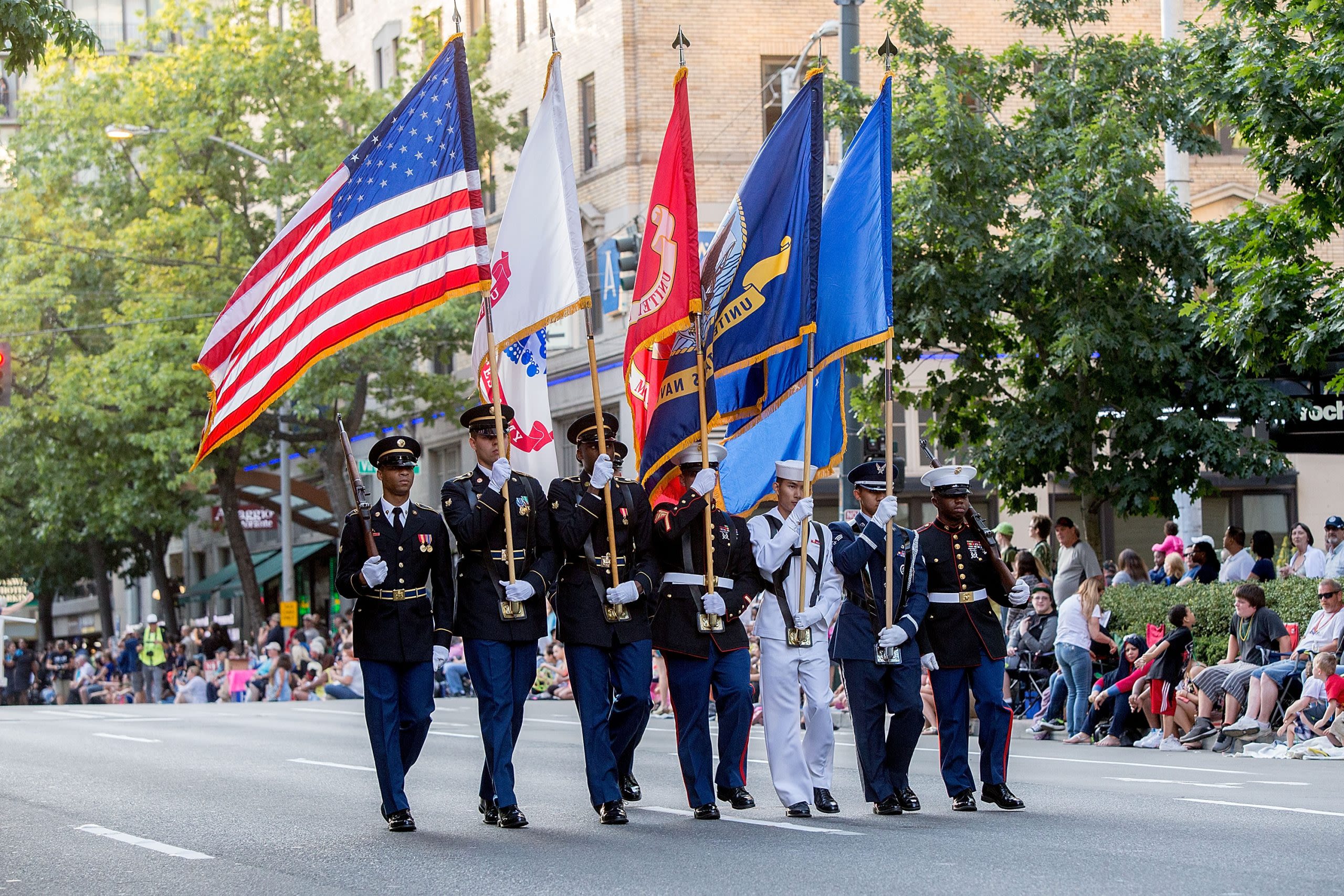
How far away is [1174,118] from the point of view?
2277cm

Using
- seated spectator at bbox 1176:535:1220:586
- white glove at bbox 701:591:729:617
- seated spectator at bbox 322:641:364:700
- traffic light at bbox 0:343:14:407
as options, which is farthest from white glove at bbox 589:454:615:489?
seated spectator at bbox 322:641:364:700

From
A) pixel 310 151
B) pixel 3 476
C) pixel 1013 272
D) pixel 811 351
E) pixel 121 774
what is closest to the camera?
pixel 811 351

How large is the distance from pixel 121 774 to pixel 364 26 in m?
35.0

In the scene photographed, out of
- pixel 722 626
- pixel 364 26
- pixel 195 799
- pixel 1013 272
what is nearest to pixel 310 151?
pixel 364 26

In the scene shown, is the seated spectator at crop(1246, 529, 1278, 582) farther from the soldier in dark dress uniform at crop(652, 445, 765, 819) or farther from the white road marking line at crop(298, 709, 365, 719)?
the white road marking line at crop(298, 709, 365, 719)

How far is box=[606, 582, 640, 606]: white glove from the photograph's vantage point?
1043cm

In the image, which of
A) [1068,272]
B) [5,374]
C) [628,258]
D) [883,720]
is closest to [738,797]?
[883,720]

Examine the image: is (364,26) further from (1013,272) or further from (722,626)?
(722,626)

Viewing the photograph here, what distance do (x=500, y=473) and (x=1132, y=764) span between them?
319 inches

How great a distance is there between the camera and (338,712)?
27.0m

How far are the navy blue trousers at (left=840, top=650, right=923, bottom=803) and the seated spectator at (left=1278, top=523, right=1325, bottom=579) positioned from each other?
29.3 ft

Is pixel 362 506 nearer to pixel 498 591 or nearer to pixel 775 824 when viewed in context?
pixel 498 591

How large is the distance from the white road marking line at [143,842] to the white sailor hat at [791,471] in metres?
3.74

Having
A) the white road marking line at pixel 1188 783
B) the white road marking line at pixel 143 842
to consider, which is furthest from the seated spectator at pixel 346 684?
the white road marking line at pixel 143 842
